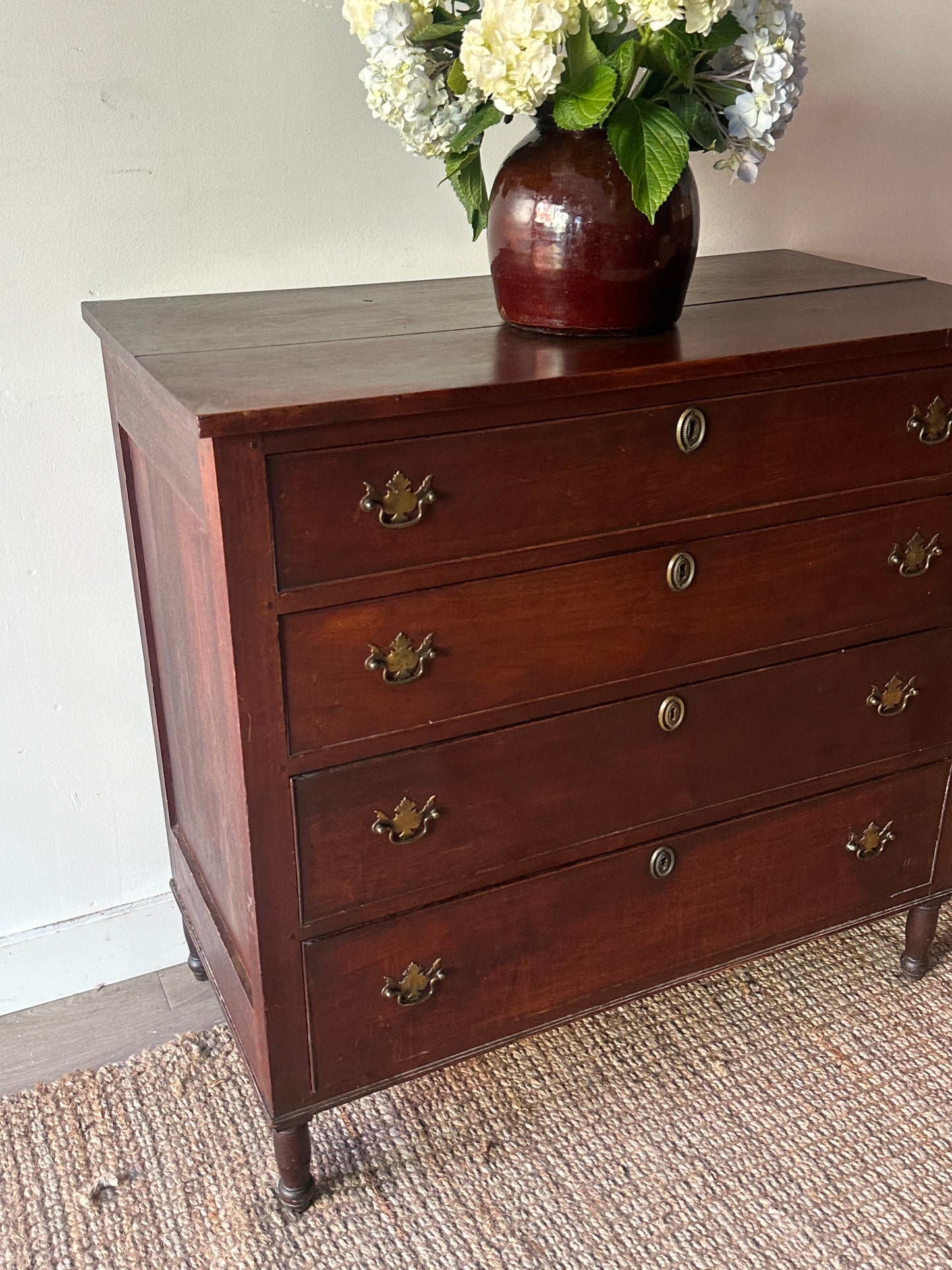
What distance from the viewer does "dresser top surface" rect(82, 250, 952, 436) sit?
111cm

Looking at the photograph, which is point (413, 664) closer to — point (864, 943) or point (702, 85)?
point (702, 85)

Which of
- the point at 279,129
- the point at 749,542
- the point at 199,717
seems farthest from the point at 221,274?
the point at 749,542

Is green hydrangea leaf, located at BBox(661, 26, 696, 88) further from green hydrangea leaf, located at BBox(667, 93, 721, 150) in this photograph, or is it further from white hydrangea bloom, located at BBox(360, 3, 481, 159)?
white hydrangea bloom, located at BBox(360, 3, 481, 159)

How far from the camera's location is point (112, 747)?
1738 mm

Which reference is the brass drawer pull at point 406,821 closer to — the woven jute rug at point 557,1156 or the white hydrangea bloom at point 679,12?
the woven jute rug at point 557,1156

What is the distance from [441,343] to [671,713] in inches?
19.5

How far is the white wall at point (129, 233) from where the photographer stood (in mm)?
1455

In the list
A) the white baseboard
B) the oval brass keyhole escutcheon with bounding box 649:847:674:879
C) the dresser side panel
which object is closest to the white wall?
the white baseboard

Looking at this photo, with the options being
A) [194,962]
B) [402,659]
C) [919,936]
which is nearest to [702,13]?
[402,659]

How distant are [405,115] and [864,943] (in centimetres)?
141

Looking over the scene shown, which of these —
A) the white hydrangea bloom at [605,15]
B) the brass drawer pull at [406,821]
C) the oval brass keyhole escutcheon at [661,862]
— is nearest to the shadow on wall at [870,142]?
the white hydrangea bloom at [605,15]

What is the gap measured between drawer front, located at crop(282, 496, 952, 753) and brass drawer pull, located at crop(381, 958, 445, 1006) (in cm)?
29

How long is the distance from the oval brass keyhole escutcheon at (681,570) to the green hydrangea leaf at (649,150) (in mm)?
355

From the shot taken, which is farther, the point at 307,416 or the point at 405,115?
the point at 405,115
